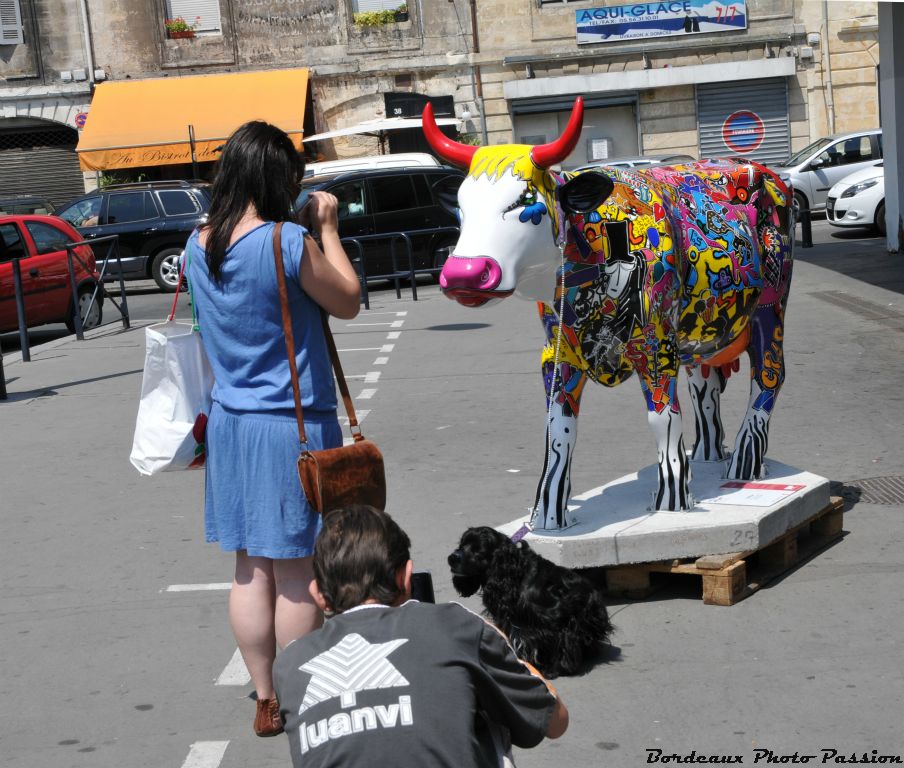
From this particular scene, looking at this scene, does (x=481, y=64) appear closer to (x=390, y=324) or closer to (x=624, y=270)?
(x=390, y=324)

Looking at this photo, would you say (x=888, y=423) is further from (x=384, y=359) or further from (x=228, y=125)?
(x=228, y=125)

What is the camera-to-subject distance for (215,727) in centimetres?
445

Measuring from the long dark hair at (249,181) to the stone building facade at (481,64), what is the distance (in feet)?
87.5

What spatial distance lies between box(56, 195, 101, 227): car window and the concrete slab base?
17169 millimetres

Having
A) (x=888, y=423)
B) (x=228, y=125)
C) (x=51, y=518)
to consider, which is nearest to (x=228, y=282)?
(x=51, y=518)

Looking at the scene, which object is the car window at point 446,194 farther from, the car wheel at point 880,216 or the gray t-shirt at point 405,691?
the car wheel at point 880,216

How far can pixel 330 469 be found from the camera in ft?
12.8

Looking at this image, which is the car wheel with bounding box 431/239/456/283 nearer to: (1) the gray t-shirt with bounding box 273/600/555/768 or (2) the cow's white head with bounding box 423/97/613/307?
(2) the cow's white head with bounding box 423/97/613/307

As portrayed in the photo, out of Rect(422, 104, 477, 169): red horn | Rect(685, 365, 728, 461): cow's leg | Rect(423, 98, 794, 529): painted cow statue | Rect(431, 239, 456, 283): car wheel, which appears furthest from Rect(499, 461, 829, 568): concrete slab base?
Rect(431, 239, 456, 283): car wheel

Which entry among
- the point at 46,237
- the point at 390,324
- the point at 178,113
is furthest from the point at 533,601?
the point at 178,113

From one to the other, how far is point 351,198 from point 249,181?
1552 cm

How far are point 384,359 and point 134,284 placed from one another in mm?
12558

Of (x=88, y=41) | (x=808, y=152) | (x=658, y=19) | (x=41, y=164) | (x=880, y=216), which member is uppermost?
(x=88, y=41)

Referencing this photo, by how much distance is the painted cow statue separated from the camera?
5.02 meters
